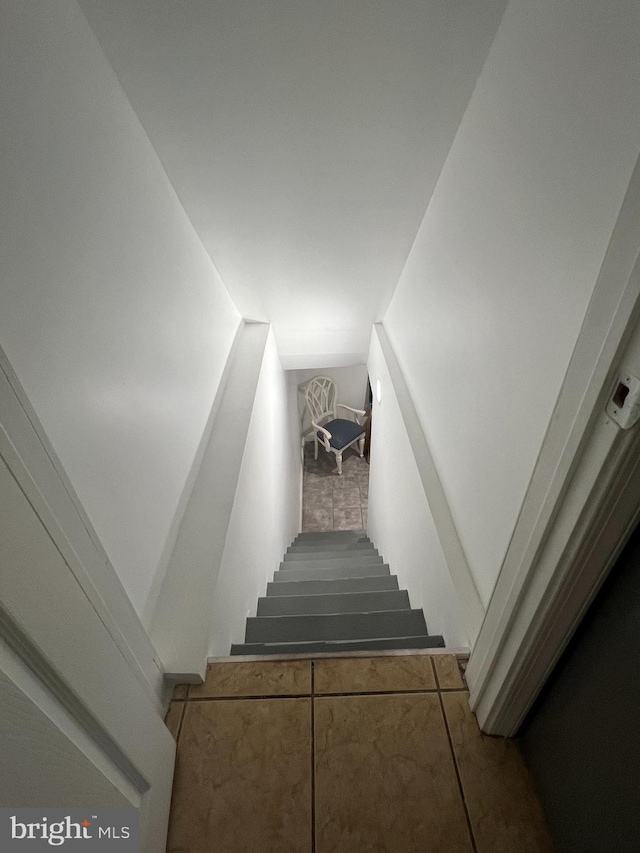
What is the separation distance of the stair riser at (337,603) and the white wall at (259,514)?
0.12 metres

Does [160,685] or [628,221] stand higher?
[628,221]

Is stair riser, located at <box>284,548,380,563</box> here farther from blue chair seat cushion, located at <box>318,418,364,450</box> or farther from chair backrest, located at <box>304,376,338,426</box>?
chair backrest, located at <box>304,376,338,426</box>

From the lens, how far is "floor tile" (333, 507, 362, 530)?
4805 mm

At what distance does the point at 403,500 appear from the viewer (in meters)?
2.12

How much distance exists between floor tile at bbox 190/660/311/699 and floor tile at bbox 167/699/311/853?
0.03m

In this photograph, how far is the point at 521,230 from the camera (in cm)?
88

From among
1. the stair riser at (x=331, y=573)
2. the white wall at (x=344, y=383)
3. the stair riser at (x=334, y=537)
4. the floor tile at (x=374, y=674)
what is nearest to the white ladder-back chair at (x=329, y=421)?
the white wall at (x=344, y=383)

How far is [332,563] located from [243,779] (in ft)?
6.61

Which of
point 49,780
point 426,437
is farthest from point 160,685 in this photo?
point 426,437

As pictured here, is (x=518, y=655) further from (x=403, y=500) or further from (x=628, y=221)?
(x=403, y=500)

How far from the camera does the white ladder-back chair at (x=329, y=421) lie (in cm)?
496

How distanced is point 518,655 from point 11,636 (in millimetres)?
903

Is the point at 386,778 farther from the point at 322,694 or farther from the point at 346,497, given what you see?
the point at 346,497

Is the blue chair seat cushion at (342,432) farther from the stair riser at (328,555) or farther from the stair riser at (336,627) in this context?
the stair riser at (336,627)
